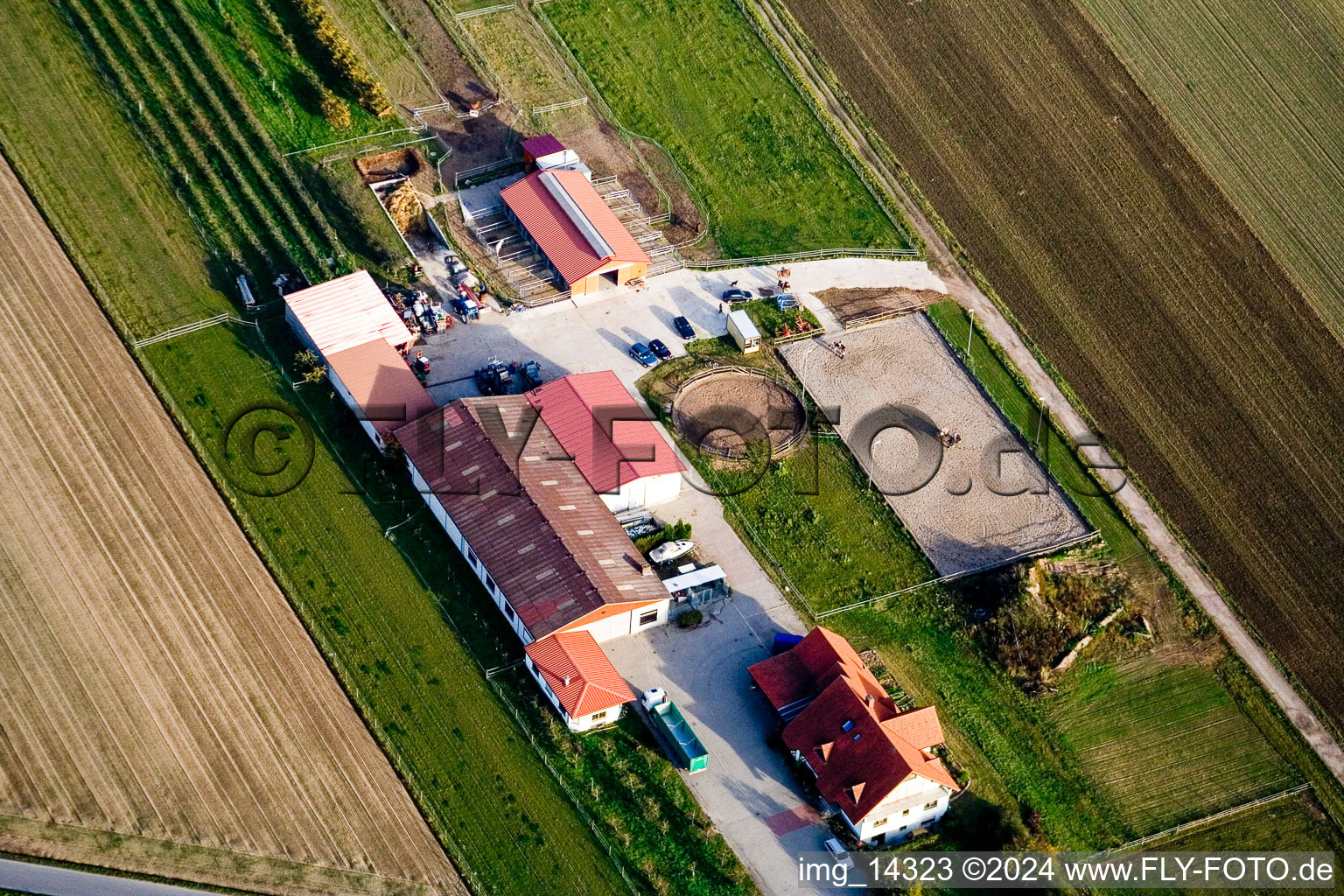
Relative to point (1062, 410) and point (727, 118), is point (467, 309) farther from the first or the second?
point (1062, 410)

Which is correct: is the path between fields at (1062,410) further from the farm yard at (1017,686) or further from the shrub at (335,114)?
the shrub at (335,114)

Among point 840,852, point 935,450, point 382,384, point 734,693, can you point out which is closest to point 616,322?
point 382,384

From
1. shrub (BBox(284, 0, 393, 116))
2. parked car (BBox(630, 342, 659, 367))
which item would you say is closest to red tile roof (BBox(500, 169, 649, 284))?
parked car (BBox(630, 342, 659, 367))

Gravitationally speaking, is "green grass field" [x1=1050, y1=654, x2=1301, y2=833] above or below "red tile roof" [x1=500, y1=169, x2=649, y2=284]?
below

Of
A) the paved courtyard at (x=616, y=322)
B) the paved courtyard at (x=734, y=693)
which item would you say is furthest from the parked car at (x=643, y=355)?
the paved courtyard at (x=734, y=693)

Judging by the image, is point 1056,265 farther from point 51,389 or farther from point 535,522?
point 51,389

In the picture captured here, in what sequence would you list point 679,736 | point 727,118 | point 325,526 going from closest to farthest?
1. point 679,736
2. point 325,526
3. point 727,118

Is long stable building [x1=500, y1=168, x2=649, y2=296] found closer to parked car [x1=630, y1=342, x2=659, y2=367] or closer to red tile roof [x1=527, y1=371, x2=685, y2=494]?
parked car [x1=630, y1=342, x2=659, y2=367]
